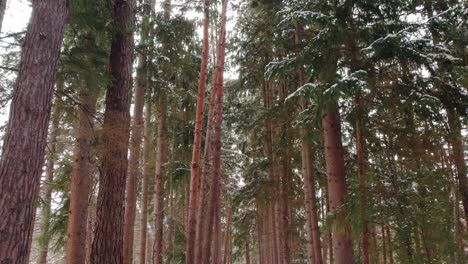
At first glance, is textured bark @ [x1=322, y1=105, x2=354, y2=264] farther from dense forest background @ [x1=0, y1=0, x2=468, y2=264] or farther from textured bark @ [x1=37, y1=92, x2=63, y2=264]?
textured bark @ [x1=37, y1=92, x2=63, y2=264]

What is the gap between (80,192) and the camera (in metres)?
6.63

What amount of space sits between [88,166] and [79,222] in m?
0.98

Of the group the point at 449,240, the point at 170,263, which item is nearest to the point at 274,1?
the point at 449,240

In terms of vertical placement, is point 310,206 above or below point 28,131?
below

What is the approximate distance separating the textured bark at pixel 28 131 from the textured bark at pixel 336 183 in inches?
183

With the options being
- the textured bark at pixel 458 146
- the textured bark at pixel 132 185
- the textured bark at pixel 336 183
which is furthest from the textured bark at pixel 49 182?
the textured bark at pixel 458 146

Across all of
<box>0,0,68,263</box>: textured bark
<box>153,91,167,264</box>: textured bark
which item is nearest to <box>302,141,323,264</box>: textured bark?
<box>153,91,167,264</box>: textured bark

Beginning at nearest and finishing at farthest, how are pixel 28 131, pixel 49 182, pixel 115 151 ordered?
1. pixel 28 131
2. pixel 115 151
3. pixel 49 182

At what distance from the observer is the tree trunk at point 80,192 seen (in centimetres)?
638

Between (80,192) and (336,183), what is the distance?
15.6 ft

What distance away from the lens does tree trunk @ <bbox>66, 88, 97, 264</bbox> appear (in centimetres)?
638

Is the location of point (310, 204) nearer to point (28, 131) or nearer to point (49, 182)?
point (49, 182)

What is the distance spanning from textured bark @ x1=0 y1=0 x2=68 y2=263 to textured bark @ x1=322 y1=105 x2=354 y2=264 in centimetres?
464

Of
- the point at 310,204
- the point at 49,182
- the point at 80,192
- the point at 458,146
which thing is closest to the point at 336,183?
the point at 310,204
